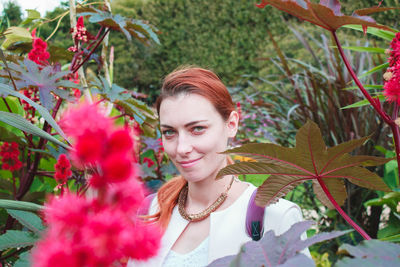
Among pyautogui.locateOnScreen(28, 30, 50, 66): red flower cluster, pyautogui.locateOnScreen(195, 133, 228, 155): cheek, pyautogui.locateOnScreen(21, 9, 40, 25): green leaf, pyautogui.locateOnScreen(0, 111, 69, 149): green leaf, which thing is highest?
pyautogui.locateOnScreen(21, 9, 40, 25): green leaf

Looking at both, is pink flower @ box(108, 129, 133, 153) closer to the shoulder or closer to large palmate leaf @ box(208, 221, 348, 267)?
large palmate leaf @ box(208, 221, 348, 267)

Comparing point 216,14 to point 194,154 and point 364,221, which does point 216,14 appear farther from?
point 194,154

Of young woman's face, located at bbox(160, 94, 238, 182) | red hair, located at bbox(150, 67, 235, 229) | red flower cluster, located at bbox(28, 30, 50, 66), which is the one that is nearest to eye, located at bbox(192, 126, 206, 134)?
young woman's face, located at bbox(160, 94, 238, 182)

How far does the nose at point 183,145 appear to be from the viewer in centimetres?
102

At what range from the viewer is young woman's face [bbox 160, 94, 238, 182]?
1.05 m

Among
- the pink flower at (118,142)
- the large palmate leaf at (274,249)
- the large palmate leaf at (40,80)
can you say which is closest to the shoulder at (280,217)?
the large palmate leaf at (274,249)

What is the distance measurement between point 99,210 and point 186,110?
852 millimetres

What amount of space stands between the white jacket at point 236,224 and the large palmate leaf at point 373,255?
62cm

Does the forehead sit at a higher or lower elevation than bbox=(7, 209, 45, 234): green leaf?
higher

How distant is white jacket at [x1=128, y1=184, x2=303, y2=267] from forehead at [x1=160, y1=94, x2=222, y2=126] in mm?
270

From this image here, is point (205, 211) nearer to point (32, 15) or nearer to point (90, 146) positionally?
point (90, 146)

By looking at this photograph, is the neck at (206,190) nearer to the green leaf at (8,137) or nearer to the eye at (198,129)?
the eye at (198,129)

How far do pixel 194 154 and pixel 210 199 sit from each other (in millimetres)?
194

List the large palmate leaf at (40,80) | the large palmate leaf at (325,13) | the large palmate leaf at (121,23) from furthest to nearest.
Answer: the large palmate leaf at (121,23)
the large palmate leaf at (40,80)
the large palmate leaf at (325,13)
